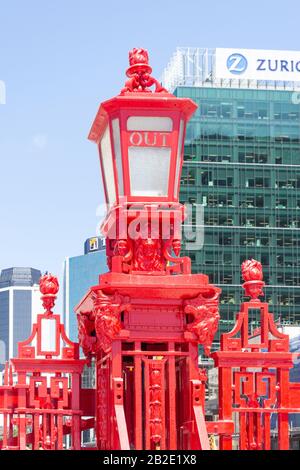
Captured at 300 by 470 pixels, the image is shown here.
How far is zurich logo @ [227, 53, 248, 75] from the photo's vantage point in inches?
3974

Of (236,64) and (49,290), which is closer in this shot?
(49,290)

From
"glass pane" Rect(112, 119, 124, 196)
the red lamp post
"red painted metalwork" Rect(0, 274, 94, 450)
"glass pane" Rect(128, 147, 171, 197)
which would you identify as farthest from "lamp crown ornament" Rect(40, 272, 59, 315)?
"glass pane" Rect(128, 147, 171, 197)

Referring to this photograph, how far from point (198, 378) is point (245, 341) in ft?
2.52

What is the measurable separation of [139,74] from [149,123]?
68cm

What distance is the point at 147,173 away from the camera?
14.1 m

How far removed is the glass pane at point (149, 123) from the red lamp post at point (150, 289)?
1cm

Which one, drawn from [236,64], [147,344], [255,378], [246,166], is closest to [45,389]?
[147,344]

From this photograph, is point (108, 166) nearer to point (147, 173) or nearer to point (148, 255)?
point (147, 173)

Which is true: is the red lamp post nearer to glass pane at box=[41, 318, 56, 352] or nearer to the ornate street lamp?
the ornate street lamp

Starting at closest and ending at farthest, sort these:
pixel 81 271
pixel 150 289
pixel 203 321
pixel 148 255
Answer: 1. pixel 150 289
2. pixel 203 321
3. pixel 148 255
4. pixel 81 271

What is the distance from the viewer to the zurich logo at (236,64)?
331 feet

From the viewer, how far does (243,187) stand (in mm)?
100625
